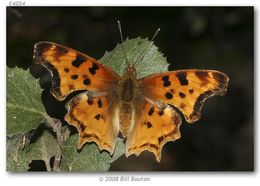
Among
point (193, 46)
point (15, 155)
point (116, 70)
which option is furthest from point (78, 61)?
point (193, 46)

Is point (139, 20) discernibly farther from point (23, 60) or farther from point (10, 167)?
point (10, 167)

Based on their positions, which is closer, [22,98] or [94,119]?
[22,98]

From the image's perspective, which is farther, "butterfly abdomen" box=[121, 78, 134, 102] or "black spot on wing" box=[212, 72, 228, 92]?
"butterfly abdomen" box=[121, 78, 134, 102]

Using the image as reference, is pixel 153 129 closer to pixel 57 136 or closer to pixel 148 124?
pixel 148 124

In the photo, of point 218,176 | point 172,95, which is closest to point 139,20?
point 218,176

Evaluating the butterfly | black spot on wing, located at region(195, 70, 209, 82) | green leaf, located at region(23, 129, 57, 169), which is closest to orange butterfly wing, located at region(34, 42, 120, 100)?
the butterfly

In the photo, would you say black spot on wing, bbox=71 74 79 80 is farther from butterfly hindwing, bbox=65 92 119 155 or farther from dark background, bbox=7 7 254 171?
dark background, bbox=7 7 254 171
